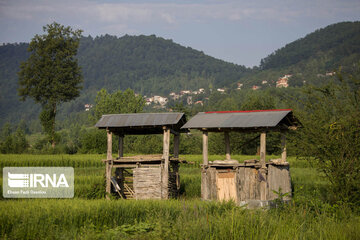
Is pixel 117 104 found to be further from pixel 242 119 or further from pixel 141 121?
pixel 242 119

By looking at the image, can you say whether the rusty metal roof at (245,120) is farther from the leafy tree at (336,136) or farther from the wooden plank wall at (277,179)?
the leafy tree at (336,136)

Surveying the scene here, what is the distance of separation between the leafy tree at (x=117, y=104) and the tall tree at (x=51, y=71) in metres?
21.0

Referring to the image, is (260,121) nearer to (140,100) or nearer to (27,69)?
(27,69)

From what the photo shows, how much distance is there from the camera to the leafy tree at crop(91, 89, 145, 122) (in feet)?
267

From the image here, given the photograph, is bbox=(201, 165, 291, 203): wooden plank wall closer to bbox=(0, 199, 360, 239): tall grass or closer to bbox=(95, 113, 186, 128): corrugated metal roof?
bbox=(95, 113, 186, 128): corrugated metal roof

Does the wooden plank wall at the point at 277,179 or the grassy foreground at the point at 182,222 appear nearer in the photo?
the grassy foreground at the point at 182,222

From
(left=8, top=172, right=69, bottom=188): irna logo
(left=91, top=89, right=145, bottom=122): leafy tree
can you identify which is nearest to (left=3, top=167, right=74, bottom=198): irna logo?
(left=8, top=172, right=69, bottom=188): irna logo

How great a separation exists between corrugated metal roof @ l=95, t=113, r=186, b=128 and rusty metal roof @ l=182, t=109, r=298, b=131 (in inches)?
41.8

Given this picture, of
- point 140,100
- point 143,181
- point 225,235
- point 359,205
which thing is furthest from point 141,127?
point 140,100

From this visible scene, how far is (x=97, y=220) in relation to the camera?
1345 centimetres

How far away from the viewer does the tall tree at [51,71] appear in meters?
58.3

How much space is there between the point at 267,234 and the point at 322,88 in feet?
25.7

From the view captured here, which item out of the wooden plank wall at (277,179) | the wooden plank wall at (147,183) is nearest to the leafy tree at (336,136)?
the wooden plank wall at (277,179)

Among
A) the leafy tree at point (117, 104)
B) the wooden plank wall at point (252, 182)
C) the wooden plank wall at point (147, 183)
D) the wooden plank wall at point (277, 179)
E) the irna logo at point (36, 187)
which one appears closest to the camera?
the wooden plank wall at point (252, 182)
